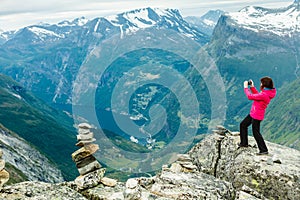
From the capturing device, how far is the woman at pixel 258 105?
22406 millimetres

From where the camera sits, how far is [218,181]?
63.9ft

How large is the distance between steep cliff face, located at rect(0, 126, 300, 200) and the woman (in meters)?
0.95

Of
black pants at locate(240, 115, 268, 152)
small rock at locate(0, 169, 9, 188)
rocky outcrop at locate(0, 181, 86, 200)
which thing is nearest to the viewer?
rocky outcrop at locate(0, 181, 86, 200)

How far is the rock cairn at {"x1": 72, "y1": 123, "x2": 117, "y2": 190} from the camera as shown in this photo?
66.2ft

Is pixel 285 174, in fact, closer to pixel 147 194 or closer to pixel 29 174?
pixel 147 194

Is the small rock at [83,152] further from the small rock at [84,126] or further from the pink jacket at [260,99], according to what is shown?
the pink jacket at [260,99]

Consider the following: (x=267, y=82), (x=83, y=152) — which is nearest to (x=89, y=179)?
(x=83, y=152)

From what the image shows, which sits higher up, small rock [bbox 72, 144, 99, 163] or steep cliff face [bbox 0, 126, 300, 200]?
small rock [bbox 72, 144, 99, 163]

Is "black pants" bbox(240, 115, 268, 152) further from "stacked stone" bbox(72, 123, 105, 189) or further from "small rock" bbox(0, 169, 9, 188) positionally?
"small rock" bbox(0, 169, 9, 188)

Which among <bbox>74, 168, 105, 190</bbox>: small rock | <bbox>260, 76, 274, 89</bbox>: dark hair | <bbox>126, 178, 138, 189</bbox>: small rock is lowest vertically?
<bbox>74, 168, 105, 190</bbox>: small rock

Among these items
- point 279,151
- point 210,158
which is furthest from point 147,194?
point 279,151

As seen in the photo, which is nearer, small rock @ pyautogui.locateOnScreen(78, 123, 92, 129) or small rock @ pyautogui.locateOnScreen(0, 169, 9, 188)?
small rock @ pyautogui.locateOnScreen(0, 169, 9, 188)

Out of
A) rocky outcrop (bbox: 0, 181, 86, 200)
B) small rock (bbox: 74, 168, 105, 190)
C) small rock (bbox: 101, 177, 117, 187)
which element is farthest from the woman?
rocky outcrop (bbox: 0, 181, 86, 200)

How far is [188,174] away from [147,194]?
4040 millimetres
